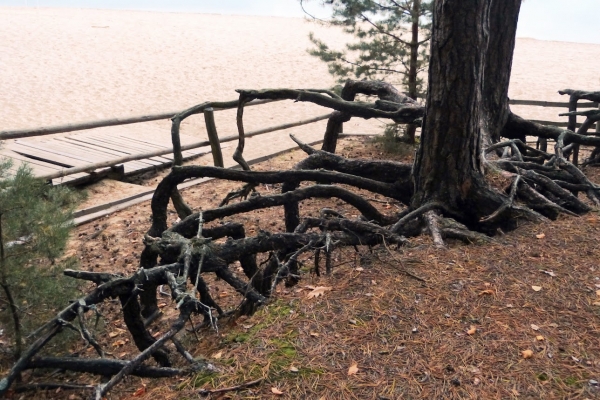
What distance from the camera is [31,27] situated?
25.0 m

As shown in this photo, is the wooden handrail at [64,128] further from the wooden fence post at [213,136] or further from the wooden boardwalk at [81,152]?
the wooden fence post at [213,136]

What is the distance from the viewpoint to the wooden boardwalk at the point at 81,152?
7.95m

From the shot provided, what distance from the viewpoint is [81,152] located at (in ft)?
28.8

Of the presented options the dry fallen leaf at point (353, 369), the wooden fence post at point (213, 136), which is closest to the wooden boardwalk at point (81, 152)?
the wooden fence post at point (213, 136)

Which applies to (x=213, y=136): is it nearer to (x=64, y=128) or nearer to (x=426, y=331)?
(x=64, y=128)

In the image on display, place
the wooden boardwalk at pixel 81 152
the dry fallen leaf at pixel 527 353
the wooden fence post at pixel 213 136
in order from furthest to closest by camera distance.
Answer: the wooden fence post at pixel 213 136
the wooden boardwalk at pixel 81 152
the dry fallen leaf at pixel 527 353

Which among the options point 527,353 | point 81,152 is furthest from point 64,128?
point 527,353

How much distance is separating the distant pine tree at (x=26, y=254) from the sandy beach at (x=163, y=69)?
7.33m

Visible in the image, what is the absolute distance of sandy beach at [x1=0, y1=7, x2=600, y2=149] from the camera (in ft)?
45.8

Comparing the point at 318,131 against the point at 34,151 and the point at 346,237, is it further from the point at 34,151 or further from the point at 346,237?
the point at 346,237

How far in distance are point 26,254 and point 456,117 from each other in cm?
306

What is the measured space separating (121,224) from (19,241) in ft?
10.0

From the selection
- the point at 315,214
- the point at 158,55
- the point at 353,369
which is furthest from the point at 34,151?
the point at 158,55

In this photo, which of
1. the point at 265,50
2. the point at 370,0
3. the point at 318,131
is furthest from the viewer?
the point at 265,50
